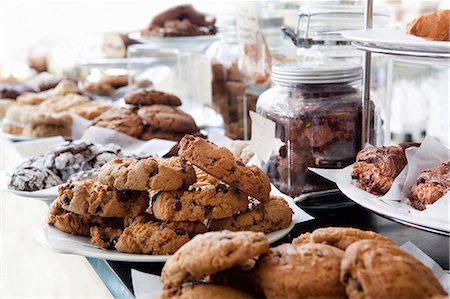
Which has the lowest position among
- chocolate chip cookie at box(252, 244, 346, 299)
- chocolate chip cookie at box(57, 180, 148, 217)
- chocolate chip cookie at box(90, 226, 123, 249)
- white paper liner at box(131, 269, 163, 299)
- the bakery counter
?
the bakery counter

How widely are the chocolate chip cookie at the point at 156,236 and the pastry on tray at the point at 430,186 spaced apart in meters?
0.35

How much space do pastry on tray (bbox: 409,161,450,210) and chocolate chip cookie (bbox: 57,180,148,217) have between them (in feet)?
1.49

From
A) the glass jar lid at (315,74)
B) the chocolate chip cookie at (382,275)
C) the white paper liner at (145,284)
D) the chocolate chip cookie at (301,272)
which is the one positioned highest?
the glass jar lid at (315,74)

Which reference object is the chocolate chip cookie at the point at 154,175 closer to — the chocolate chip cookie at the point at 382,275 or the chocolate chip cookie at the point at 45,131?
the chocolate chip cookie at the point at 382,275

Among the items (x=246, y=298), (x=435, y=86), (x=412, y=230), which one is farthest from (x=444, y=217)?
(x=435, y=86)

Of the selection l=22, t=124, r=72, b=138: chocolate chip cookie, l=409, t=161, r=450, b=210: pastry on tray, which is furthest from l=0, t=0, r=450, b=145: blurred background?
l=22, t=124, r=72, b=138: chocolate chip cookie

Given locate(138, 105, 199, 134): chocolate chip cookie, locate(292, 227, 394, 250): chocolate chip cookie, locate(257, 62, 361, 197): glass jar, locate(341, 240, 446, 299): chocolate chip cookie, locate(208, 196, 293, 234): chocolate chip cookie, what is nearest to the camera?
locate(341, 240, 446, 299): chocolate chip cookie

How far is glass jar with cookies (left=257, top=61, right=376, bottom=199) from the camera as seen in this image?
1.27m

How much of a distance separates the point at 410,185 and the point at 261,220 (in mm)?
258

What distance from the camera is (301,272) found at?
2.35ft

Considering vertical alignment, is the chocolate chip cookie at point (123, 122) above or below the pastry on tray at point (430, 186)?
below

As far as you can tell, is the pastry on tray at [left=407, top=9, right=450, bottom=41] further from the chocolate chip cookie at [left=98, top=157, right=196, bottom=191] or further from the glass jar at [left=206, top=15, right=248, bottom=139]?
the glass jar at [left=206, top=15, right=248, bottom=139]

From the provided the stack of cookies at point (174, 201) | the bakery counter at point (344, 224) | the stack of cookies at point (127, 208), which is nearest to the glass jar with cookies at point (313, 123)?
the bakery counter at point (344, 224)

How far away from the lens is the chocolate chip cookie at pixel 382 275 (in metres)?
0.65
